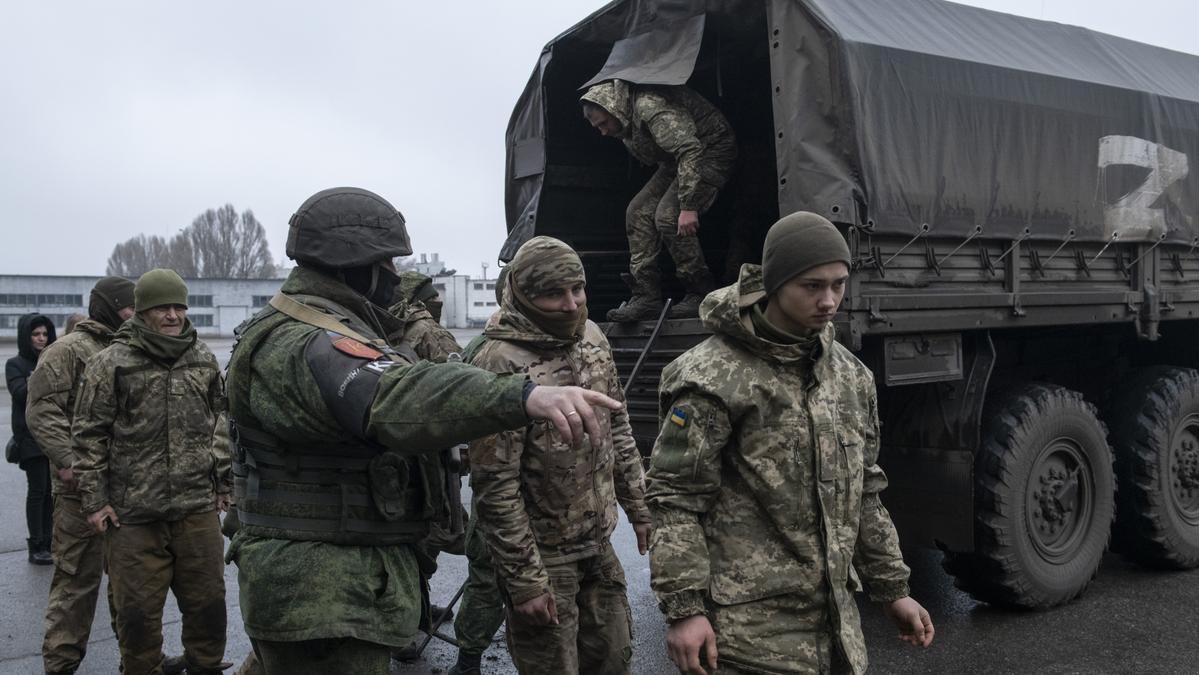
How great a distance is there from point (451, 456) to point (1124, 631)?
11.9 feet

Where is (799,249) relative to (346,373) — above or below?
above

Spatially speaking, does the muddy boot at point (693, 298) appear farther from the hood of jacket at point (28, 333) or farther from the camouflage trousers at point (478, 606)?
the hood of jacket at point (28, 333)

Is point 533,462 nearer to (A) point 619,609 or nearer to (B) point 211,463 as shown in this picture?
(A) point 619,609

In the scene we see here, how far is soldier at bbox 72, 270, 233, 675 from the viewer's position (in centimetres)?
411

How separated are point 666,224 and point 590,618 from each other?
2544 mm

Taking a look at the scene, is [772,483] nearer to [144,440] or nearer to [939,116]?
[939,116]

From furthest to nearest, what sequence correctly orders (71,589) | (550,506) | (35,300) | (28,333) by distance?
(35,300)
(28,333)
(71,589)
(550,506)


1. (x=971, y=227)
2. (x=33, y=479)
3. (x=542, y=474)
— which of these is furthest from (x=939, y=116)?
(x=33, y=479)

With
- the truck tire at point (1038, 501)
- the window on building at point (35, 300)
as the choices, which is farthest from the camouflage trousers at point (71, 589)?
the window on building at point (35, 300)

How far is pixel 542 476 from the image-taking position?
3.22 meters

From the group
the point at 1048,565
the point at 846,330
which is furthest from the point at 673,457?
the point at 1048,565

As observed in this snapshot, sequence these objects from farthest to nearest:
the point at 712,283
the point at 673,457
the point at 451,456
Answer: the point at 712,283 < the point at 451,456 < the point at 673,457

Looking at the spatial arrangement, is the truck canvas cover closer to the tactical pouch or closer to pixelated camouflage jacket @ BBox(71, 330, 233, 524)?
pixelated camouflage jacket @ BBox(71, 330, 233, 524)

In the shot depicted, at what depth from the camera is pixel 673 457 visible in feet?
8.00
